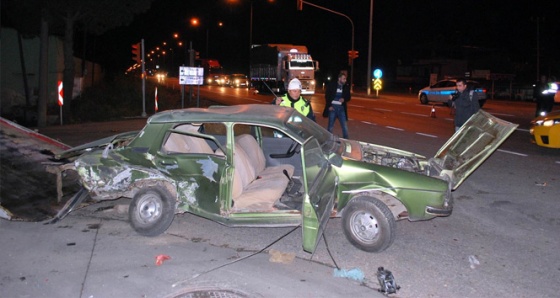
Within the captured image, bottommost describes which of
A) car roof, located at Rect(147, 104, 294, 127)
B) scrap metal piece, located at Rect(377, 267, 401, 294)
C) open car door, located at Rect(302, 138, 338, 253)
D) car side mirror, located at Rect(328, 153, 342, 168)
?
scrap metal piece, located at Rect(377, 267, 401, 294)

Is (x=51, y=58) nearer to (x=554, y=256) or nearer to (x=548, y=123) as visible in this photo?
(x=548, y=123)

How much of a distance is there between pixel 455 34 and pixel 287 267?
229 ft

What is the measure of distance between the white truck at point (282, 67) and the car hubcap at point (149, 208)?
86.6 ft

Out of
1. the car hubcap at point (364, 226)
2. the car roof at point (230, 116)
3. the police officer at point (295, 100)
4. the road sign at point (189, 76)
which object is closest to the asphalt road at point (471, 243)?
the car hubcap at point (364, 226)

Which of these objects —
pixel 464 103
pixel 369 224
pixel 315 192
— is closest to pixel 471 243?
pixel 369 224

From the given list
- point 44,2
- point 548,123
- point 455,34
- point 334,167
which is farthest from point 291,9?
point 334,167

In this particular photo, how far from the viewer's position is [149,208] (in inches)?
231

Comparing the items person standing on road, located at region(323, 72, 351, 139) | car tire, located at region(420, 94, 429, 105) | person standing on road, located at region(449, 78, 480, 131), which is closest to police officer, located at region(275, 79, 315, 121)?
person standing on road, located at region(323, 72, 351, 139)

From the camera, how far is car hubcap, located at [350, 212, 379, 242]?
5.31 meters

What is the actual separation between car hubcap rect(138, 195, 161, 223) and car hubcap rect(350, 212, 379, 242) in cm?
223

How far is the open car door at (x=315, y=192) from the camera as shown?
4.69 meters

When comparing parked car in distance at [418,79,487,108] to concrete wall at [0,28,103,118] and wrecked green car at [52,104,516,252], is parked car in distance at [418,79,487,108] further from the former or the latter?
wrecked green car at [52,104,516,252]

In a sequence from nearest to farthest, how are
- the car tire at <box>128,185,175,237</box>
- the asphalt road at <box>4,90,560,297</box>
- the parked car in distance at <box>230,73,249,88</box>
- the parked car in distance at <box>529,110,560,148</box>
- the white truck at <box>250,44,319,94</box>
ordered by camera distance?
the asphalt road at <box>4,90,560,297</box>
the car tire at <box>128,185,175,237</box>
the parked car in distance at <box>529,110,560,148</box>
the white truck at <box>250,44,319,94</box>
the parked car in distance at <box>230,73,249,88</box>

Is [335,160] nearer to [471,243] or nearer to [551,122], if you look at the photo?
[471,243]
